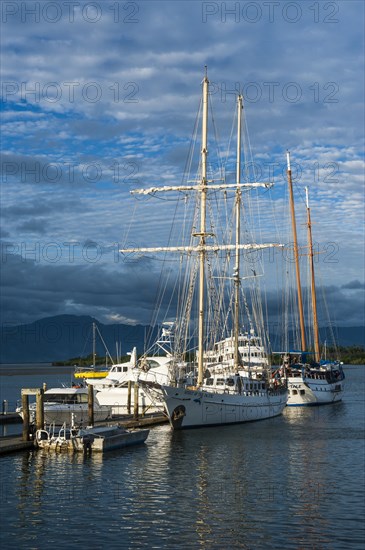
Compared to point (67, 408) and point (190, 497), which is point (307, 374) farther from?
point (190, 497)

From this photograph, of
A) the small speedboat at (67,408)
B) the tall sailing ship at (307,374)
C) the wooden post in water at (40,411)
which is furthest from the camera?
the tall sailing ship at (307,374)

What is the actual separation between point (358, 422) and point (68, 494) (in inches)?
1412

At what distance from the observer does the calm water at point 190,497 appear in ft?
72.1

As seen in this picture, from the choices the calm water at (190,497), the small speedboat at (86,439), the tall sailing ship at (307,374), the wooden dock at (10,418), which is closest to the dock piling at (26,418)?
the small speedboat at (86,439)

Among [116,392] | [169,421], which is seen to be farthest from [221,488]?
[116,392]

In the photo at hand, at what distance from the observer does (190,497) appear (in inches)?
1078

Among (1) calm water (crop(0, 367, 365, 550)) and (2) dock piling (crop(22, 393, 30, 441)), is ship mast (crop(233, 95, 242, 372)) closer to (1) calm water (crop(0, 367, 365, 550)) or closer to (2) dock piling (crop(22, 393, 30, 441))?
(1) calm water (crop(0, 367, 365, 550))

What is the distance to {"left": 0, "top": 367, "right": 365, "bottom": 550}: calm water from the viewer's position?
21969mm

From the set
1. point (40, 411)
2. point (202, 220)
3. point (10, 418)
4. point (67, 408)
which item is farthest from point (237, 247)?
point (40, 411)

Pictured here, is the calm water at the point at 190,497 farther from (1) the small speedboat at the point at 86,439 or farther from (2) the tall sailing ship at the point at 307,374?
(2) the tall sailing ship at the point at 307,374

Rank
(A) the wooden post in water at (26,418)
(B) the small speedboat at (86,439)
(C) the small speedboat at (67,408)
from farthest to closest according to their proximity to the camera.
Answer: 1. (C) the small speedboat at (67,408)
2. (A) the wooden post in water at (26,418)
3. (B) the small speedboat at (86,439)

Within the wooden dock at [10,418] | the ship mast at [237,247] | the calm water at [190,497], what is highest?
the ship mast at [237,247]

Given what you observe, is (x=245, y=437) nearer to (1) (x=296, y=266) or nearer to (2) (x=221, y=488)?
(2) (x=221, y=488)

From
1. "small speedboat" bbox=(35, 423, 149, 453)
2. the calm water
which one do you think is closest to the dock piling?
"small speedboat" bbox=(35, 423, 149, 453)
